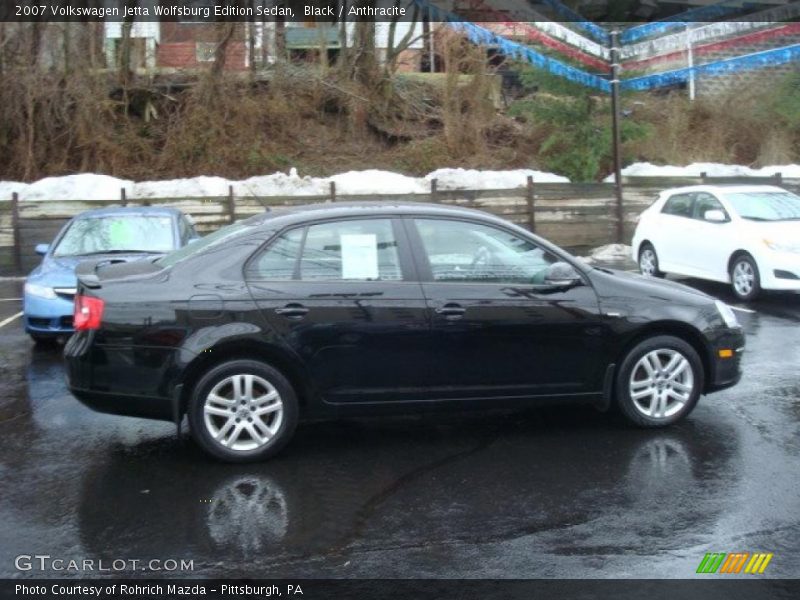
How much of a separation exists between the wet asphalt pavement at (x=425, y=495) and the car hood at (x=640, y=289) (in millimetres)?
911

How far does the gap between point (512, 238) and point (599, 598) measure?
2916mm

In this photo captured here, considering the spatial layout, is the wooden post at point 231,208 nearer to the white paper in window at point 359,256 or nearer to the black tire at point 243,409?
the white paper in window at point 359,256

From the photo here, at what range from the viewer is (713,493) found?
5535mm

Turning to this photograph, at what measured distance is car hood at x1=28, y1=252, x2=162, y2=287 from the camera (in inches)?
383

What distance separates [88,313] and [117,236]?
529 centimetres

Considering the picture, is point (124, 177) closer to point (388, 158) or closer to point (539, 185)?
point (388, 158)

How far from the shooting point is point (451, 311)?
6277 mm

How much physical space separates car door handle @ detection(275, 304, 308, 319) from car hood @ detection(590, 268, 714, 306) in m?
2.02

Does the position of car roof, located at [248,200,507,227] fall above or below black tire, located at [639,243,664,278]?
above

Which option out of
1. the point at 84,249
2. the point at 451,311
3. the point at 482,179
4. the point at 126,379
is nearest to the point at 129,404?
the point at 126,379

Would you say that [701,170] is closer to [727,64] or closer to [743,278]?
[727,64]

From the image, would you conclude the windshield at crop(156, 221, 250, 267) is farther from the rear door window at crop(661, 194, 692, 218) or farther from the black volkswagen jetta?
the rear door window at crop(661, 194, 692, 218)

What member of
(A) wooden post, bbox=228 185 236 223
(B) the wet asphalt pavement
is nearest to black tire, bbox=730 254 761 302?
(B) the wet asphalt pavement

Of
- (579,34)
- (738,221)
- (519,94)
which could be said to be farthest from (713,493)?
(519,94)
